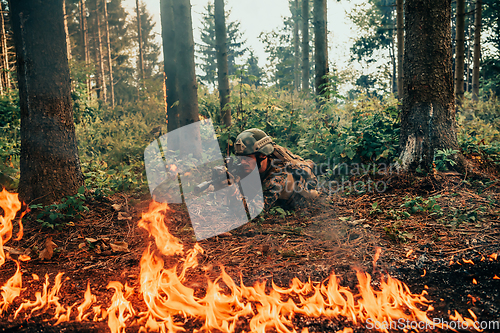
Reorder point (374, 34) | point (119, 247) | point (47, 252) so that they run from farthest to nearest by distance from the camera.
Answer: point (374, 34) → point (119, 247) → point (47, 252)

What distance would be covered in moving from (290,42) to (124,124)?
101ft

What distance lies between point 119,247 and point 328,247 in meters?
2.37

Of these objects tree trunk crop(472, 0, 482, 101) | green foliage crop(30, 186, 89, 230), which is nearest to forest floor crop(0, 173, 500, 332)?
green foliage crop(30, 186, 89, 230)

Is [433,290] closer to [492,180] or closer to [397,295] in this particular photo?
[397,295]

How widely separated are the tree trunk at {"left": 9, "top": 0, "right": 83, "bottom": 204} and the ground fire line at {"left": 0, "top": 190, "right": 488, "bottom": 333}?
1.57 meters

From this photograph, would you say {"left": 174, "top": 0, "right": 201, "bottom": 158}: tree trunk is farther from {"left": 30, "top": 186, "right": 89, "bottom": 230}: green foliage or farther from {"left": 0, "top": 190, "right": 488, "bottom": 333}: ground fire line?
{"left": 0, "top": 190, "right": 488, "bottom": 333}: ground fire line

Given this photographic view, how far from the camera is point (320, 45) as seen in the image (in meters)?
8.93

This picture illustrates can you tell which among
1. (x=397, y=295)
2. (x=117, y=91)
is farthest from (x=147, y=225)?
(x=117, y=91)

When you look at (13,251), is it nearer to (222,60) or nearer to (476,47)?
(222,60)

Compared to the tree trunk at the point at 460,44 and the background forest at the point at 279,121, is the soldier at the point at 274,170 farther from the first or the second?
the tree trunk at the point at 460,44

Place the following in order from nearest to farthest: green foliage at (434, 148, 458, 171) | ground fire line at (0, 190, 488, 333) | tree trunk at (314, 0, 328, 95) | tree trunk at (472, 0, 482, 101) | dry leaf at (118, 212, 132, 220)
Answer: ground fire line at (0, 190, 488, 333) < dry leaf at (118, 212, 132, 220) < green foliage at (434, 148, 458, 171) < tree trunk at (314, 0, 328, 95) < tree trunk at (472, 0, 482, 101)

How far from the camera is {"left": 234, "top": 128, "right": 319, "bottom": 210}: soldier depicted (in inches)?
168

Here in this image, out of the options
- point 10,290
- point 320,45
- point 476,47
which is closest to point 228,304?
point 10,290

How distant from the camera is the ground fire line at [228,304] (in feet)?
6.72
